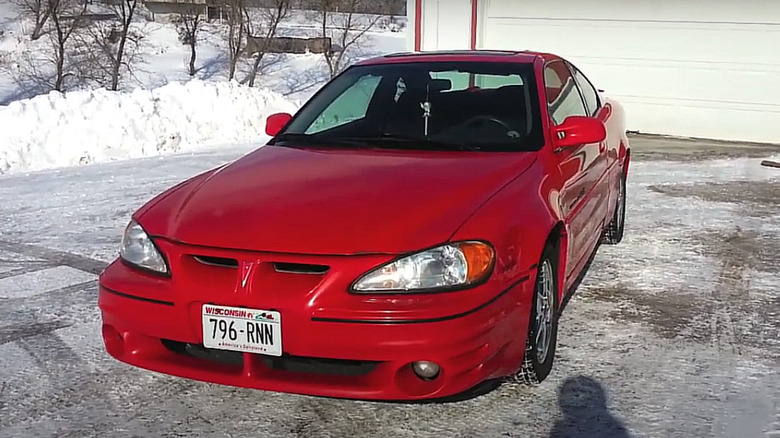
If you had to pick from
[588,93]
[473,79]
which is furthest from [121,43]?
[473,79]

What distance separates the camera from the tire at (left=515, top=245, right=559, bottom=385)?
A: 355 centimetres

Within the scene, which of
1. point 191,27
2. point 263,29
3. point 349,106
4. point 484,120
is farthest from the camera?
point 191,27

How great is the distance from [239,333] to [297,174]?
0.95 meters

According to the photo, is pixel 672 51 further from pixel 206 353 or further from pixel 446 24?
pixel 206 353

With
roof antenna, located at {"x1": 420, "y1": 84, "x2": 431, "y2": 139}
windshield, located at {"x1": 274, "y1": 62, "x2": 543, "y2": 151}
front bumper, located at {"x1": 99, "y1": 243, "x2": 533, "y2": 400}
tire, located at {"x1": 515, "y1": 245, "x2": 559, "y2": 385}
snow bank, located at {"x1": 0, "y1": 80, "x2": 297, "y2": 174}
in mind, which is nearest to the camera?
front bumper, located at {"x1": 99, "y1": 243, "x2": 533, "y2": 400}

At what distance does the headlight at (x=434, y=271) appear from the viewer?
301 cm

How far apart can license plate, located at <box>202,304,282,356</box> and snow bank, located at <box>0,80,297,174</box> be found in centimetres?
690

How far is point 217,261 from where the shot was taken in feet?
10.4

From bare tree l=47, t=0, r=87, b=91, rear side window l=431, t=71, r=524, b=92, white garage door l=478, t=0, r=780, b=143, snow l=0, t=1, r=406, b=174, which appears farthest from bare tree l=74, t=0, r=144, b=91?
rear side window l=431, t=71, r=524, b=92

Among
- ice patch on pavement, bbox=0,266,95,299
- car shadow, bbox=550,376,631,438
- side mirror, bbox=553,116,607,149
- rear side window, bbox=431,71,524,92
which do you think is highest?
rear side window, bbox=431,71,524,92

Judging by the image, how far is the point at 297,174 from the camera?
3777mm

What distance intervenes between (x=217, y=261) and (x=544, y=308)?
55.7 inches

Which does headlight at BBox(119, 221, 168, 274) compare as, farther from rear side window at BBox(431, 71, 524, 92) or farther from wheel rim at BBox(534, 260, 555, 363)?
rear side window at BBox(431, 71, 524, 92)

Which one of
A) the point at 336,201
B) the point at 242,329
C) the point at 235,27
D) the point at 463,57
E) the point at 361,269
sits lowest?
the point at 242,329
